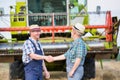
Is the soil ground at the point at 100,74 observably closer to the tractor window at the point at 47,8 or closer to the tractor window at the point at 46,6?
the tractor window at the point at 47,8

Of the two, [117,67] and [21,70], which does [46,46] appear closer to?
[21,70]

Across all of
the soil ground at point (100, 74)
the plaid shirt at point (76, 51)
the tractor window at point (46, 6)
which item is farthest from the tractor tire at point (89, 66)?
the tractor window at point (46, 6)

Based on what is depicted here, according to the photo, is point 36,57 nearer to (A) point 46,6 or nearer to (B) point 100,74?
(B) point 100,74

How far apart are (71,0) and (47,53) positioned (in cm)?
538

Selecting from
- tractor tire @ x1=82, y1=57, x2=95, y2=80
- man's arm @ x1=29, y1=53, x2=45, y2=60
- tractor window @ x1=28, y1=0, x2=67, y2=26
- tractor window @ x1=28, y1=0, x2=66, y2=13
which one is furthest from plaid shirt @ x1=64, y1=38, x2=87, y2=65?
tractor window @ x1=28, y1=0, x2=66, y2=13

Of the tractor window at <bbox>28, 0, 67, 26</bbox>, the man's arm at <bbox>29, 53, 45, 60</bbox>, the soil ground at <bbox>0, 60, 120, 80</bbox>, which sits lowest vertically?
the soil ground at <bbox>0, 60, 120, 80</bbox>

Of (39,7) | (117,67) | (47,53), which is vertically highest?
(39,7)

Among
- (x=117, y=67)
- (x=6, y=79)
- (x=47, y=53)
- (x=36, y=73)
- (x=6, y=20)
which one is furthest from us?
(x=117, y=67)

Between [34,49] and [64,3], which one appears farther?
[64,3]

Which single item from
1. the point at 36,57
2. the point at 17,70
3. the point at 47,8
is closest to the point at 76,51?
the point at 36,57

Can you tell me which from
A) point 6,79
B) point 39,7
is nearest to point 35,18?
point 39,7

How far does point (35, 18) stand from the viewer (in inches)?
607

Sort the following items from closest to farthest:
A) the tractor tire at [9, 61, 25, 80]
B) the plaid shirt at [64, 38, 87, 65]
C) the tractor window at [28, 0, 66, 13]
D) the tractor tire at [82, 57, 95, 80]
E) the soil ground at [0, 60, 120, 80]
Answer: the plaid shirt at [64, 38, 87, 65] → the tractor tire at [82, 57, 95, 80] → the tractor tire at [9, 61, 25, 80] → the soil ground at [0, 60, 120, 80] → the tractor window at [28, 0, 66, 13]

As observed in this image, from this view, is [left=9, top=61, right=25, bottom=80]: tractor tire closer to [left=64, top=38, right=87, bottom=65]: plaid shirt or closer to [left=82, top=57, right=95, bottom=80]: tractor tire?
[left=82, top=57, right=95, bottom=80]: tractor tire
